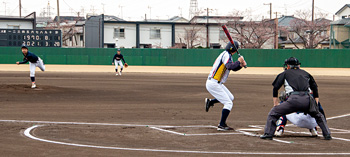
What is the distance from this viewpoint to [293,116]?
9953 mm

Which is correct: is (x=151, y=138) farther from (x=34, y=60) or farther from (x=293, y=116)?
(x=34, y=60)

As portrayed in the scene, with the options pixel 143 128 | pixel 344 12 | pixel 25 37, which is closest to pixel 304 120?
pixel 143 128

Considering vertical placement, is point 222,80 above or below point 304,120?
above

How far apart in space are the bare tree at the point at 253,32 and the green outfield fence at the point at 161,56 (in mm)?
21399

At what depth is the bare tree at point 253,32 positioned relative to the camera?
2785 inches

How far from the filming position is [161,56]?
169 ft

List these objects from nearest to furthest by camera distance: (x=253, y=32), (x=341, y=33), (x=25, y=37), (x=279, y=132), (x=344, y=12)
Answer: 1. (x=279, y=132)
2. (x=25, y=37)
3. (x=341, y=33)
4. (x=253, y=32)
5. (x=344, y=12)

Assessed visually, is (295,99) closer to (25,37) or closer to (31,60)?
(31,60)

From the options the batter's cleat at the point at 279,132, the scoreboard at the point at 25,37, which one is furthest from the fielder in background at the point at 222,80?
the scoreboard at the point at 25,37

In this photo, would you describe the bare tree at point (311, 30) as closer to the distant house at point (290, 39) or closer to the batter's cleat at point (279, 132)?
the distant house at point (290, 39)

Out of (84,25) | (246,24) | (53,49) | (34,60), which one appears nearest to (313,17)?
(246,24)

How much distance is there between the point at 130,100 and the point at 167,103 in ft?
5.43

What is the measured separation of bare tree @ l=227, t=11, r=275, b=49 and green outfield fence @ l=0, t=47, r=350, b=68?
2140 cm

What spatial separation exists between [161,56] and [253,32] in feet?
82.5
